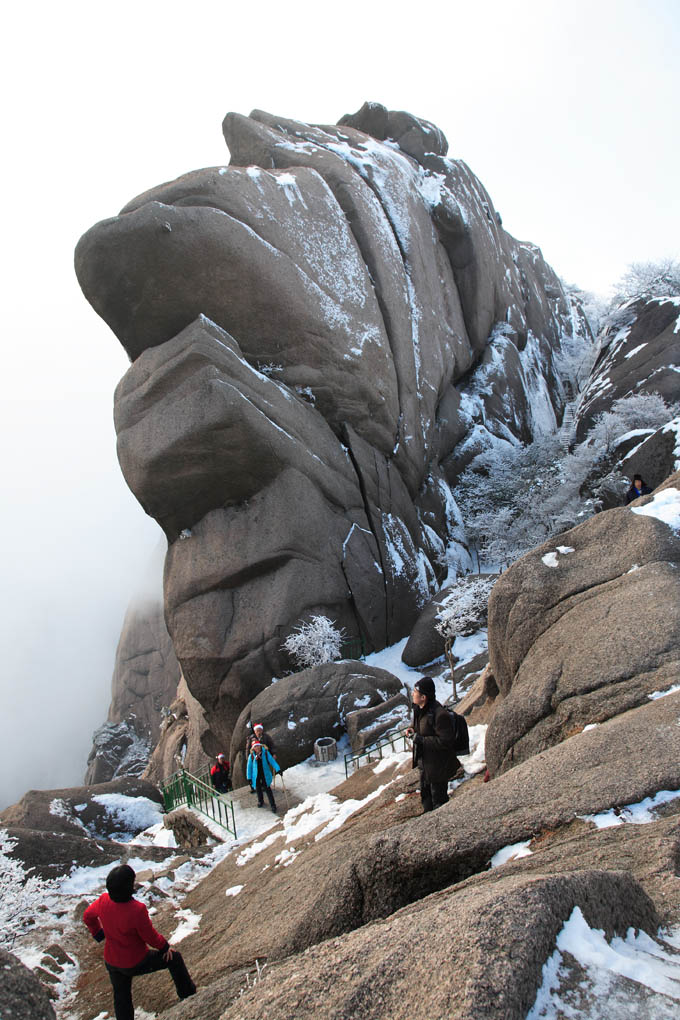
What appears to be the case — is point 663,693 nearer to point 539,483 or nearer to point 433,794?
point 433,794

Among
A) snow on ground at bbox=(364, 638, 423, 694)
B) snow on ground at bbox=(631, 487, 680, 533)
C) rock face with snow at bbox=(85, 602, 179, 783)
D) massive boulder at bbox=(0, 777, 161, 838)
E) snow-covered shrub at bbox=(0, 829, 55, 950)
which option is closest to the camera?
snow-covered shrub at bbox=(0, 829, 55, 950)

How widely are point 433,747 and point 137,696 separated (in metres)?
59.8

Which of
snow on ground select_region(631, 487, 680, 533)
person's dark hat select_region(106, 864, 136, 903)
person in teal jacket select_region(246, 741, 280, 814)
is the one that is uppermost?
snow on ground select_region(631, 487, 680, 533)

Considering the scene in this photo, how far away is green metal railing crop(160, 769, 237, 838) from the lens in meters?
13.1

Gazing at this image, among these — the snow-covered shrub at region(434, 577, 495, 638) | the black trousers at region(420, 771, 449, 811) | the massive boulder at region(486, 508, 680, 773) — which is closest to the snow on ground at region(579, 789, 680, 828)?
the massive boulder at region(486, 508, 680, 773)

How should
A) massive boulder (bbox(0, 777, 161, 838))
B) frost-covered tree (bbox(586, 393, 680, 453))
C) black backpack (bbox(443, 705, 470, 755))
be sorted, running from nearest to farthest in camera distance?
black backpack (bbox(443, 705, 470, 755))
massive boulder (bbox(0, 777, 161, 838))
frost-covered tree (bbox(586, 393, 680, 453))

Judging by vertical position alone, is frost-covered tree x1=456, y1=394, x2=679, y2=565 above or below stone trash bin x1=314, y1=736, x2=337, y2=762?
above

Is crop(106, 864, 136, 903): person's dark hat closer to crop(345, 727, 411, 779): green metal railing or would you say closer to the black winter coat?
the black winter coat

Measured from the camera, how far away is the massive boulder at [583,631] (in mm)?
6496

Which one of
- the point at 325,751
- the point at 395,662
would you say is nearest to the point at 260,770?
the point at 325,751

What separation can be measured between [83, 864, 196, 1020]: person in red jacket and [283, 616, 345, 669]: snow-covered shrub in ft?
66.7

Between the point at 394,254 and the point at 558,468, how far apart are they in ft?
51.9

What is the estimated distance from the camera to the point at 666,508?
8766mm

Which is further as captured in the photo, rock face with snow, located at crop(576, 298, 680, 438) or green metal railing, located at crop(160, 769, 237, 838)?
rock face with snow, located at crop(576, 298, 680, 438)
